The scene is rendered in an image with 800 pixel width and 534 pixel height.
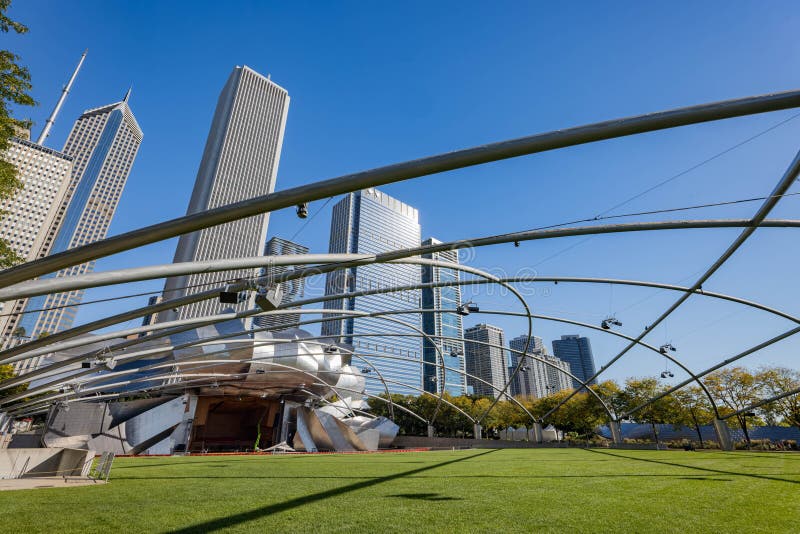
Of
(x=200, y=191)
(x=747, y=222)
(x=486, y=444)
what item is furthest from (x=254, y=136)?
(x=747, y=222)

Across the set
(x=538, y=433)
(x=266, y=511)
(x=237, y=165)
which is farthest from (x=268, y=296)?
(x=237, y=165)

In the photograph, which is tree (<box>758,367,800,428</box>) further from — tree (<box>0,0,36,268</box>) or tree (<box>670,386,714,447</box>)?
tree (<box>0,0,36,268</box>)

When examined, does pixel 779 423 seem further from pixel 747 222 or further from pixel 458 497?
pixel 458 497

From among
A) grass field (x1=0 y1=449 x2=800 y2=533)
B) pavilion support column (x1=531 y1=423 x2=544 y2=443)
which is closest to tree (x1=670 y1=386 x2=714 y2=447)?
pavilion support column (x1=531 y1=423 x2=544 y2=443)

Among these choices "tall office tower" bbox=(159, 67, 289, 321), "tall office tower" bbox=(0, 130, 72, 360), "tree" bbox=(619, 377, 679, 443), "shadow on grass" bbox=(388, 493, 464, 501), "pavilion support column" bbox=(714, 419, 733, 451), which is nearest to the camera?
"shadow on grass" bbox=(388, 493, 464, 501)

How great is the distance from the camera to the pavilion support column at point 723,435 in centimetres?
3772

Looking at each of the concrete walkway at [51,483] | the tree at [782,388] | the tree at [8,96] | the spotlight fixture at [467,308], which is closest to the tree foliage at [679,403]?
the tree at [782,388]

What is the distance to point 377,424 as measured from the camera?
5184 cm

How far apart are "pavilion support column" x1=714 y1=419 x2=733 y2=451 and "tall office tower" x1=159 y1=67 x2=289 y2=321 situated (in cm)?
11992

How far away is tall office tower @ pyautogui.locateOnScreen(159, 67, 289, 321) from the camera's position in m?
129

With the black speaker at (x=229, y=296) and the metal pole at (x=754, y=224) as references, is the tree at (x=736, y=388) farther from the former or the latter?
the black speaker at (x=229, y=296)

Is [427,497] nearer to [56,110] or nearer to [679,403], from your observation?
[679,403]

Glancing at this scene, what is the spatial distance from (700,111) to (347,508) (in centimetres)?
1034

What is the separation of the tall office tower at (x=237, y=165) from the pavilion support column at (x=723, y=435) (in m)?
120
